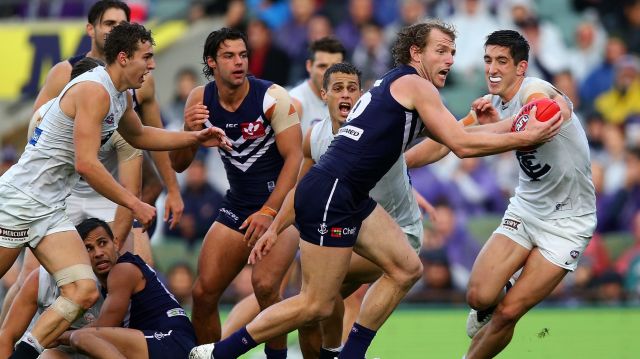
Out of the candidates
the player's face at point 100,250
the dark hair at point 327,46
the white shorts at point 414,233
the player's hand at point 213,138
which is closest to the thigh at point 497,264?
the white shorts at point 414,233

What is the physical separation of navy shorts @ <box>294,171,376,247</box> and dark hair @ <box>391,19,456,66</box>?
1.01 m

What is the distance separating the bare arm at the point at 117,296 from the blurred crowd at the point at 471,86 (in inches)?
247

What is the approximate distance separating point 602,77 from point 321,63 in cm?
724

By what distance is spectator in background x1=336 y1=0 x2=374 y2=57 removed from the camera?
1753cm

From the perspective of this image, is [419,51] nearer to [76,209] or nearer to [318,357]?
[318,357]

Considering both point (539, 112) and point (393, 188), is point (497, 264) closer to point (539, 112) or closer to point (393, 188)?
point (393, 188)

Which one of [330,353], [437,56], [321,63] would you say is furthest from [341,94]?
[330,353]

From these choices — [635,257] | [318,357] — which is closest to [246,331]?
[318,357]

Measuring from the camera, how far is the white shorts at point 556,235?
8844mm

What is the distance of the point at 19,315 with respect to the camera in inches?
348

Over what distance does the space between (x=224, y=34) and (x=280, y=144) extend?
3.10ft

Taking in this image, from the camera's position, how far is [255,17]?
18.1 meters

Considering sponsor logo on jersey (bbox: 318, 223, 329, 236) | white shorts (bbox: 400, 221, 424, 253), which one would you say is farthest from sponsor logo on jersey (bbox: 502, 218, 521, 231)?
sponsor logo on jersey (bbox: 318, 223, 329, 236)

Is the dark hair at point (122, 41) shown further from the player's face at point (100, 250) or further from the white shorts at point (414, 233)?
the white shorts at point (414, 233)
